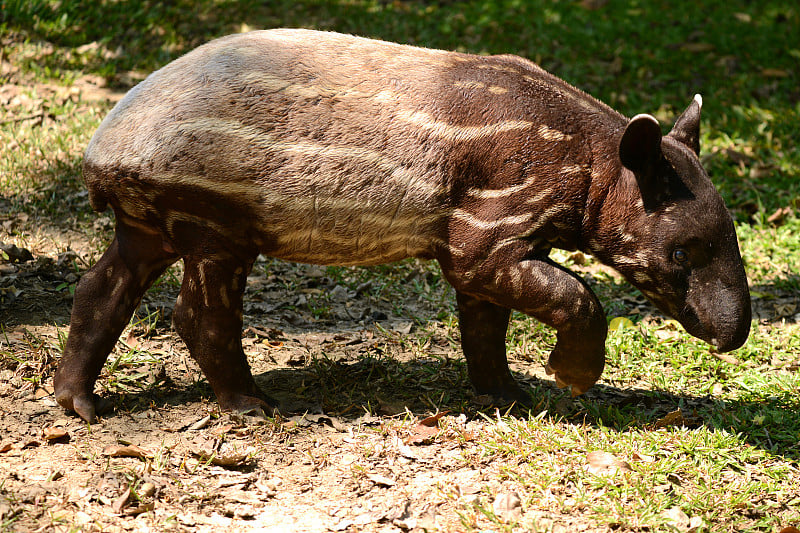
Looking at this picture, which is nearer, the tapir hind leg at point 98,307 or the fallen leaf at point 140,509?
the fallen leaf at point 140,509

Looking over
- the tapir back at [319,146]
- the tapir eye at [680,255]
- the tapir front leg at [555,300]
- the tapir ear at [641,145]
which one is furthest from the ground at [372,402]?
the tapir ear at [641,145]

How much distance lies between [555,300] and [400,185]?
38.7 inches

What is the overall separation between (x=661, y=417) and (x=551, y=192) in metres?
1.61

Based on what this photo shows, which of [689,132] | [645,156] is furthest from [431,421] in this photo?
[689,132]

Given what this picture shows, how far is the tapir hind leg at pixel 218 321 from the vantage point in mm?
4301

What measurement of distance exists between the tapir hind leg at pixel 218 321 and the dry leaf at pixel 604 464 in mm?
1780

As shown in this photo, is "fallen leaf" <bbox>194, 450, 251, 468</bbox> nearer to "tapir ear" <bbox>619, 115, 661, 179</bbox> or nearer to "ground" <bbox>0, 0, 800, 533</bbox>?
"ground" <bbox>0, 0, 800, 533</bbox>

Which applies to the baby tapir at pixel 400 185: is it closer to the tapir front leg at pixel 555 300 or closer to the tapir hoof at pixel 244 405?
the tapir front leg at pixel 555 300

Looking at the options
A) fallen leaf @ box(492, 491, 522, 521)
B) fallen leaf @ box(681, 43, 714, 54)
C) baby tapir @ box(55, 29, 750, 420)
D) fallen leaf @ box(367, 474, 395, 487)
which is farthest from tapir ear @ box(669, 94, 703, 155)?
fallen leaf @ box(681, 43, 714, 54)

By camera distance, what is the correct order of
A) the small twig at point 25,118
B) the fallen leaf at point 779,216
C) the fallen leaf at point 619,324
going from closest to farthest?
the fallen leaf at point 619,324 → the fallen leaf at point 779,216 → the small twig at point 25,118

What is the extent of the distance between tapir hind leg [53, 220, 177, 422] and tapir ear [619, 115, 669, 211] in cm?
247

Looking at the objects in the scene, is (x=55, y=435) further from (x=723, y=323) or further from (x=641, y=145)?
(x=723, y=323)

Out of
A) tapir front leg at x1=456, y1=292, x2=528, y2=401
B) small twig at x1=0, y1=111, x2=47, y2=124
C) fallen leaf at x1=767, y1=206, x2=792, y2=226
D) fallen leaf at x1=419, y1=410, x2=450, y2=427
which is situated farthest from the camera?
small twig at x1=0, y1=111, x2=47, y2=124

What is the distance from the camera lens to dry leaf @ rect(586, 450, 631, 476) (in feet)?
13.7
